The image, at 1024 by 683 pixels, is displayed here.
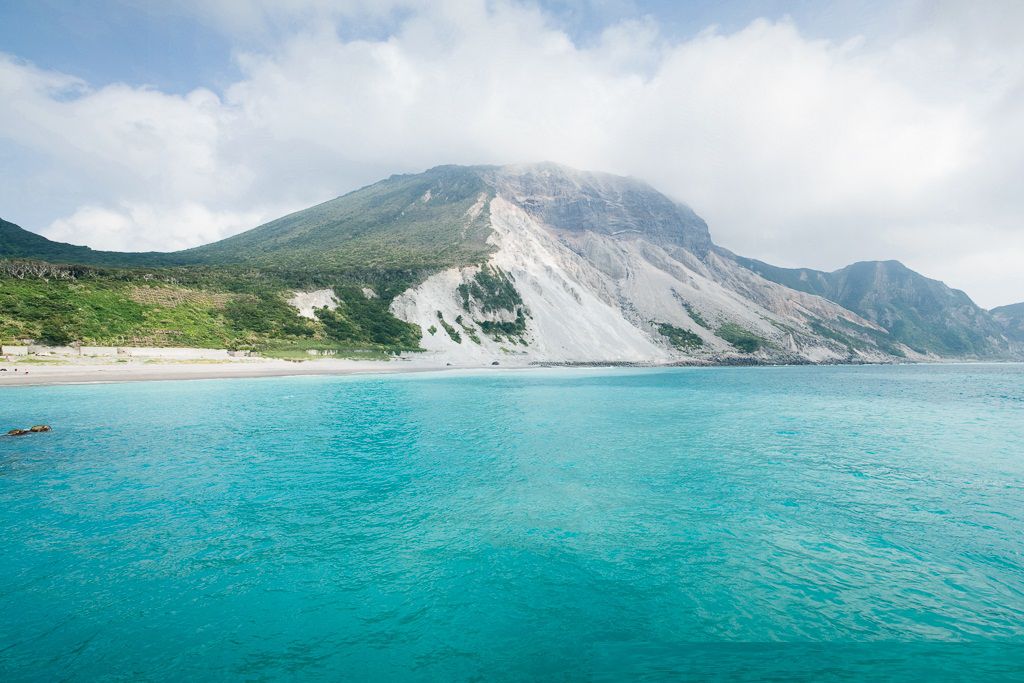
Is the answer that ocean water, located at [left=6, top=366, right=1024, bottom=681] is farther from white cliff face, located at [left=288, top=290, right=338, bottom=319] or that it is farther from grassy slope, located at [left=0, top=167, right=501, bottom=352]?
white cliff face, located at [left=288, top=290, right=338, bottom=319]

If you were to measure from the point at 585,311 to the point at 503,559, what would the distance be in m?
125

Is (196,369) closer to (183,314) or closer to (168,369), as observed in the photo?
(168,369)

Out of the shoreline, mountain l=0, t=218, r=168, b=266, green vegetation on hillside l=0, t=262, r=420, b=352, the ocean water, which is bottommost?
Result: the ocean water

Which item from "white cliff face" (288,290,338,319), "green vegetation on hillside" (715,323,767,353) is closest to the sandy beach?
"white cliff face" (288,290,338,319)

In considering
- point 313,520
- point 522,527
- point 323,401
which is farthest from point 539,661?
point 323,401

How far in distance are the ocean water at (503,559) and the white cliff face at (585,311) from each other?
73.6 meters

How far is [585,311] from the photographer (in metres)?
133

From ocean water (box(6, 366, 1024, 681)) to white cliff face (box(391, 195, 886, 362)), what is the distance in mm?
73553

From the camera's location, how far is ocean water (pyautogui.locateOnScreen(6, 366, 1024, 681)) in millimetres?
7191

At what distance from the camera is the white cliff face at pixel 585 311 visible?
331 ft

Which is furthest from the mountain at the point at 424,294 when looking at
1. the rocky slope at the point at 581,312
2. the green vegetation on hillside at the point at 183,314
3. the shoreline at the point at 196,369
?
the shoreline at the point at 196,369

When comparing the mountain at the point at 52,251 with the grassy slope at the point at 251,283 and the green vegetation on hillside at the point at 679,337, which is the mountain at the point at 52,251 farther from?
the green vegetation on hillside at the point at 679,337

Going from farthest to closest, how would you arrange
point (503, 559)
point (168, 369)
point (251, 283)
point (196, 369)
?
point (251, 283), point (196, 369), point (168, 369), point (503, 559)

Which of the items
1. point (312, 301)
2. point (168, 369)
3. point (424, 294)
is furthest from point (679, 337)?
point (168, 369)
